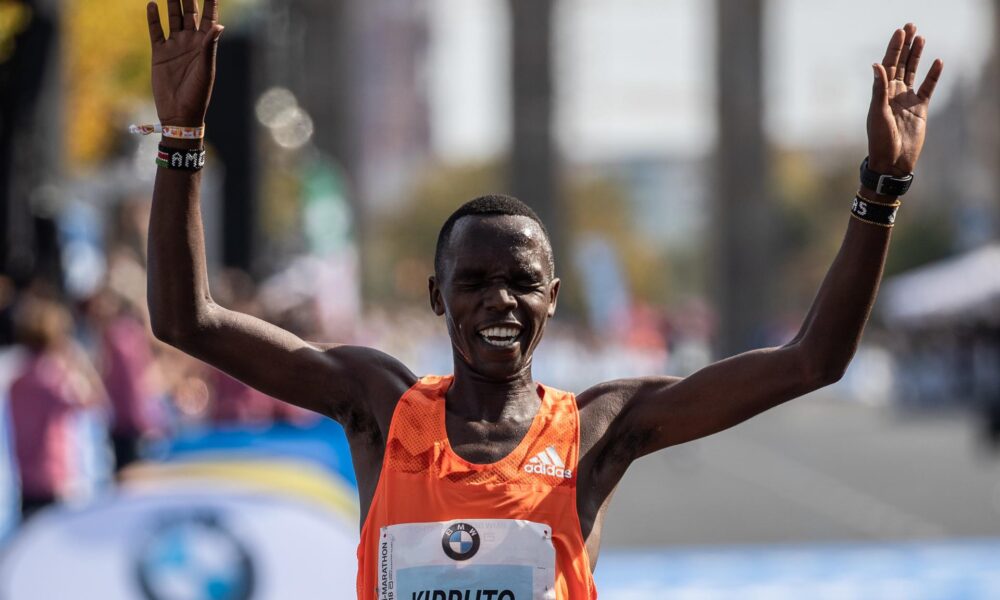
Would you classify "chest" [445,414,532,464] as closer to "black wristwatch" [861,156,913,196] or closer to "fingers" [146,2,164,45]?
"black wristwatch" [861,156,913,196]

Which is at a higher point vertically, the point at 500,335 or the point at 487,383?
the point at 500,335

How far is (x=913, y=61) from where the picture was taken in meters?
3.24

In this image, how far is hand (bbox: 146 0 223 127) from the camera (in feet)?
10.3

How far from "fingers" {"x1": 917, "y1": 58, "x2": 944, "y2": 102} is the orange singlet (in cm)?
100

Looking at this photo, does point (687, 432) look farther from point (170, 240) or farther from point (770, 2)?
point (770, 2)

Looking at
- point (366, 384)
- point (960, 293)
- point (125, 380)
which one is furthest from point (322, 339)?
point (960, 293)

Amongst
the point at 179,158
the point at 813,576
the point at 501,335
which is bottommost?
the point at 813,576

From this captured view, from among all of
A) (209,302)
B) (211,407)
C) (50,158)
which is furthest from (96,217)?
(209,302)

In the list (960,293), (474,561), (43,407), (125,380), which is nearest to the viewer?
(474,561)

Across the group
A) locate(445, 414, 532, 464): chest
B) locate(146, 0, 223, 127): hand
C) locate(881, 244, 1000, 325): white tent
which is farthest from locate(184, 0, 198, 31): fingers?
locate(881, 244, 1000, 325): white tent

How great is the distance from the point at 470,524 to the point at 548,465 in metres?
0.19

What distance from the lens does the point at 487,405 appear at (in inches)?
123

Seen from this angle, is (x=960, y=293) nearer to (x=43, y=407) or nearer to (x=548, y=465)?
(x=43, y=407)

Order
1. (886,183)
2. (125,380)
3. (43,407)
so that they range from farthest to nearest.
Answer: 1. (125,380)
2. (43,407)
3. (886,183)
